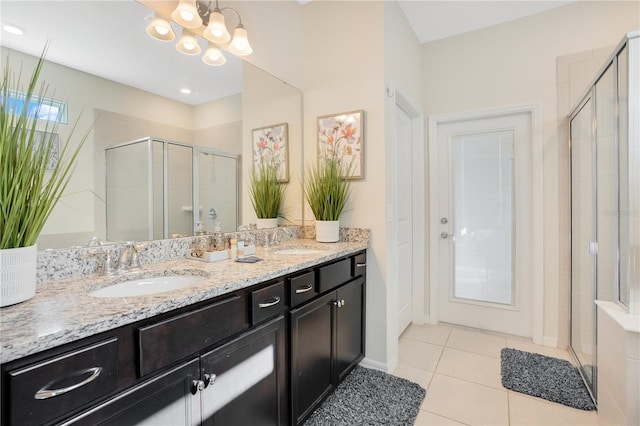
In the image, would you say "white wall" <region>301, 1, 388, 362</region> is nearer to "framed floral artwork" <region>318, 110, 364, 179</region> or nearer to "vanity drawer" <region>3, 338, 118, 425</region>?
"framed floral artwork" <region>318, 110, 364, 179</region>

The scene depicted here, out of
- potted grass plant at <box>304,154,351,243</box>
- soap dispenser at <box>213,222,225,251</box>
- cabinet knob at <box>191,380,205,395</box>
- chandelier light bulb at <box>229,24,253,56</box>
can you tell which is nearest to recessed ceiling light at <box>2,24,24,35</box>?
chandelier light bulb at <box>229,24,253,56</box>

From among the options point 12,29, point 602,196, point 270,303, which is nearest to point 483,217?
point 602,196

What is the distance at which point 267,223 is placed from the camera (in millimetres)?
2207

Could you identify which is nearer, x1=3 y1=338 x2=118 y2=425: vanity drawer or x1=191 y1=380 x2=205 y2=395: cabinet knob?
x1=3 y1=338 x2=118 y2=425: vanity drawer

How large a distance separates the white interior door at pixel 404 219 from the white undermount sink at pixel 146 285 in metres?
1.82

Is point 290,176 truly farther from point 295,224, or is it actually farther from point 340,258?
point 340,258

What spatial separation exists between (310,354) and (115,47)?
1706 millimetres

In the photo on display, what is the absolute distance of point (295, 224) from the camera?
95.7 inches

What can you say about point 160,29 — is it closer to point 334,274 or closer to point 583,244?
point 334,274

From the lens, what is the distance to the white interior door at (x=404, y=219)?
2.63 meters

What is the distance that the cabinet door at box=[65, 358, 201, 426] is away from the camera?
755 mm

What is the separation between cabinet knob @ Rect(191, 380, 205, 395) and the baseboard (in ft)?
4.79

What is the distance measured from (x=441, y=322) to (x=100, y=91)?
3.16m

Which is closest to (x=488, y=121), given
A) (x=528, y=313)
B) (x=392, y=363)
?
(x=528, y=313)
